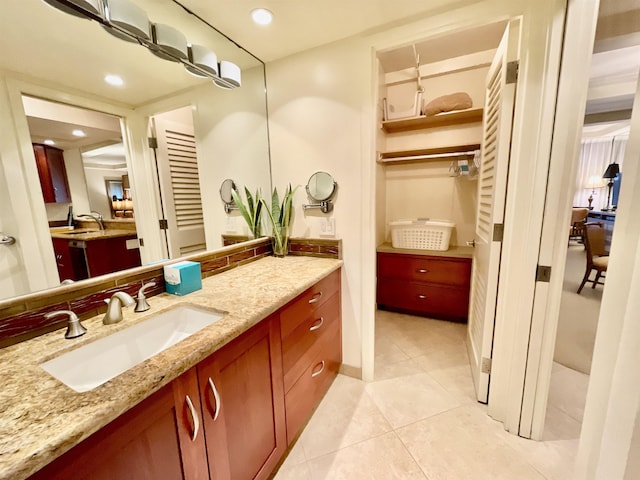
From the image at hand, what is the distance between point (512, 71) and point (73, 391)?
197 cm

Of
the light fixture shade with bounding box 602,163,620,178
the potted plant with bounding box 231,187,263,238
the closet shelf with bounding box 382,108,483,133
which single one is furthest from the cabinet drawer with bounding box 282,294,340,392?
the light fixture shade with bounding box 602,163,620,178

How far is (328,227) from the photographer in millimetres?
A: 1699

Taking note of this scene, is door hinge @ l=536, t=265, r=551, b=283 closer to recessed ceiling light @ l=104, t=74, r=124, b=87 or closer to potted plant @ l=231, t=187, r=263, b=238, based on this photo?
potted plant @ l=231, t=187, r=263, b=238

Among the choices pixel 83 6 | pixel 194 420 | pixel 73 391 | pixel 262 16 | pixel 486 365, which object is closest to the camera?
pixel 73 391

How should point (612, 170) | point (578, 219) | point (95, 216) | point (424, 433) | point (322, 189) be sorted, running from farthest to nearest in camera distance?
1. point (612, 170)
2. point (578, 219)
3. point (322, 189)
4. point (424, 433)
5. point (95, 216)

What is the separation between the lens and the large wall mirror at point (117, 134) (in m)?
0.84

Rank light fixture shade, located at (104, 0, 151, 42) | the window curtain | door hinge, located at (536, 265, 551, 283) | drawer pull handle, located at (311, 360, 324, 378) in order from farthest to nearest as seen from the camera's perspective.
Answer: the window curtain, drawer pull handle, located at (311, 360, 324, 378), door hinge, located at (536, 265, 551, 283), light fixture shade, located at (104, 0, 151, 42)

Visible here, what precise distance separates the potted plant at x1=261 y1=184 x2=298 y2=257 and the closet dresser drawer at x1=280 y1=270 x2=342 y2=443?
0.45 meters

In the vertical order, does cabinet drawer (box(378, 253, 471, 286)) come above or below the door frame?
below

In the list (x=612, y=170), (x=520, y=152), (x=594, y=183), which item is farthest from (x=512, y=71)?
(x=594, y=183)

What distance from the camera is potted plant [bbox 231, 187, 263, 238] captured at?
1.71 m

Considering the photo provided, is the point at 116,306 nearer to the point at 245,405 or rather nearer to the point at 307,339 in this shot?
the point at 245,405

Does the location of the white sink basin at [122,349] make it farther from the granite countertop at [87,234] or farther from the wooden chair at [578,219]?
the wooden chair at [578,219]

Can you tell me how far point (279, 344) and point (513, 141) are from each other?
1.42m
